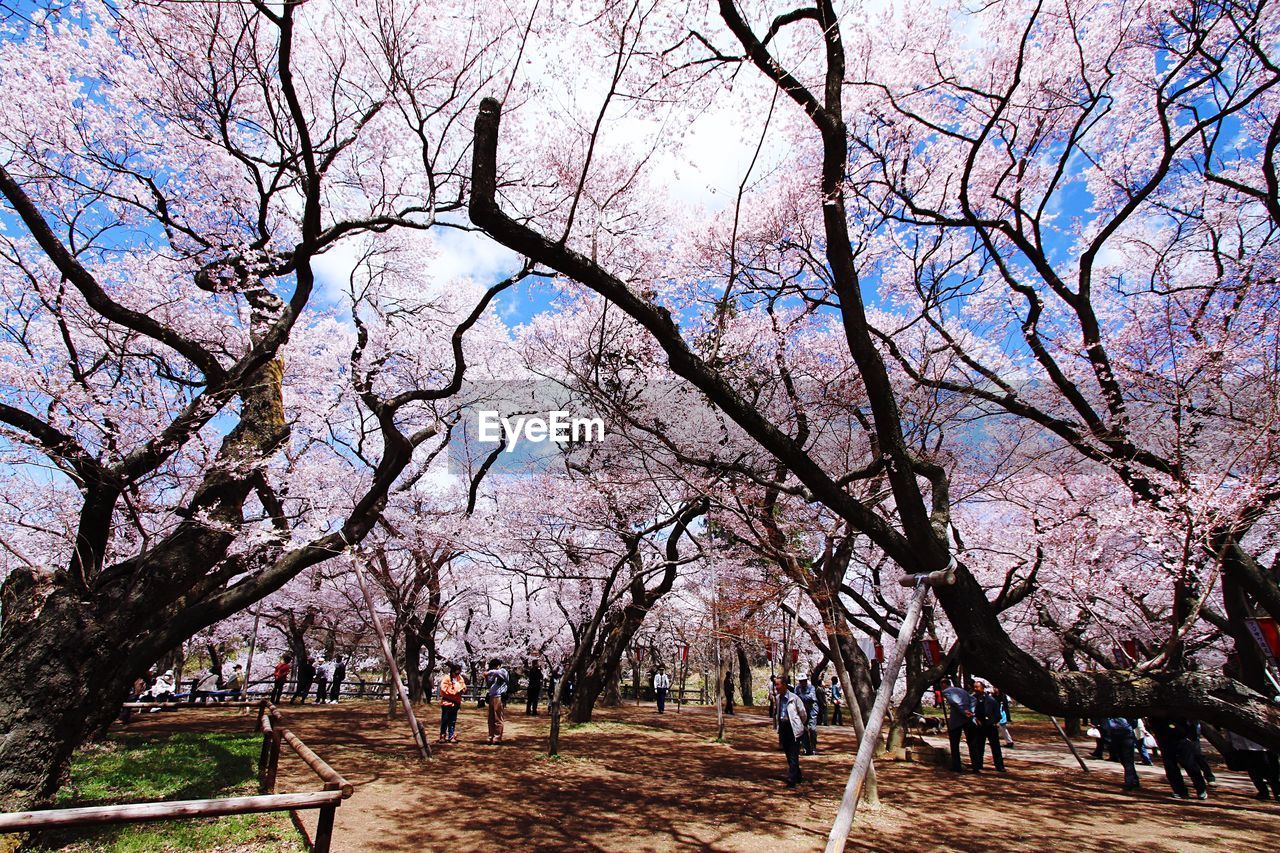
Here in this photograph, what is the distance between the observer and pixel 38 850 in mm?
4770

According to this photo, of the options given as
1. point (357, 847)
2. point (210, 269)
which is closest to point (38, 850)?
point (357, 847)

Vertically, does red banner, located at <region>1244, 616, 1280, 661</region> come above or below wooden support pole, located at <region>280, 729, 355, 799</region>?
above

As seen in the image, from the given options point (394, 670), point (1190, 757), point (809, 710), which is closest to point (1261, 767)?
point (1190, 757)

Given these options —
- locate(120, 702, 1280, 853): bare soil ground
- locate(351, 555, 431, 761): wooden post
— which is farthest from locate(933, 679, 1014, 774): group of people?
locate(351, 555, 431, 761): wooden post

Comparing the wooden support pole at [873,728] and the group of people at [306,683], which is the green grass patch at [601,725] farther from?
the wooden support pole at [873,728]

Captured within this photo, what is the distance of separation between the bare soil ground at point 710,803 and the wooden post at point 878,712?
3375 millimetres

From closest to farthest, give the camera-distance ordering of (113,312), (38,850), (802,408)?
1. (38,850)
2. (113,312)
3. (802,408)

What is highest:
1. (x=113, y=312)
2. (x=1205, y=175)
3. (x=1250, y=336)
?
(x=1205, y=175)

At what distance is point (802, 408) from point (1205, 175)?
5.52 metres

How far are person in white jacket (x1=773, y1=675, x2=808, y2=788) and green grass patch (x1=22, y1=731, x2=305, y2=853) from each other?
6.15 metres

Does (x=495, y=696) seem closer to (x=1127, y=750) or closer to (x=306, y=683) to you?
(x=1127, y=750)

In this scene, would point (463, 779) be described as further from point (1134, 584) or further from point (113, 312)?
point (1134, 584)

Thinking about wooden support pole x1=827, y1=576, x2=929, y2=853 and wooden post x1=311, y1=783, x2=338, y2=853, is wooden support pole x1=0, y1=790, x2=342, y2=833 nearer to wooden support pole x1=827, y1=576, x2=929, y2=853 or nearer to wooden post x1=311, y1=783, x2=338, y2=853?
wooden post x1=311, y1=783, x2=338, y2=853

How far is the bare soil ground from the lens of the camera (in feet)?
19.9
